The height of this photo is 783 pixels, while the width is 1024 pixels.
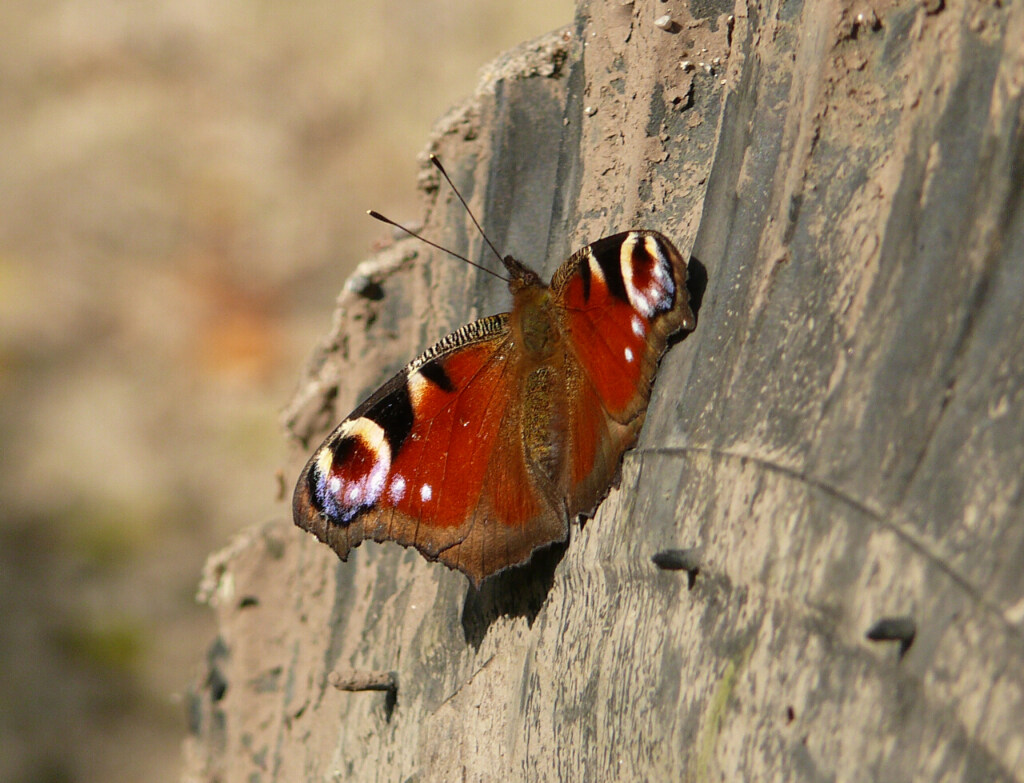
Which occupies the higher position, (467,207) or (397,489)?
(467,207)

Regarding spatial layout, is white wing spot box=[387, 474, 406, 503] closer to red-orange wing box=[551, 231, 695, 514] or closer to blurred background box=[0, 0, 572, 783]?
red-orange wing box=[551, 231, 695, 514]

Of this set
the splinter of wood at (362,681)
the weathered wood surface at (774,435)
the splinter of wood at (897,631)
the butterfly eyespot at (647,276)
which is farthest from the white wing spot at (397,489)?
the splinter of wood at (897,631)

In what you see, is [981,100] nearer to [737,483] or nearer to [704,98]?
[737,483]

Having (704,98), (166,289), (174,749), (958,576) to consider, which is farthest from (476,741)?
(166,289)

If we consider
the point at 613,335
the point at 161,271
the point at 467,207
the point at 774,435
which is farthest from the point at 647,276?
the point at 161,271

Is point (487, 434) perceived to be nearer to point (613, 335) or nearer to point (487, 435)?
point (487, 435)
